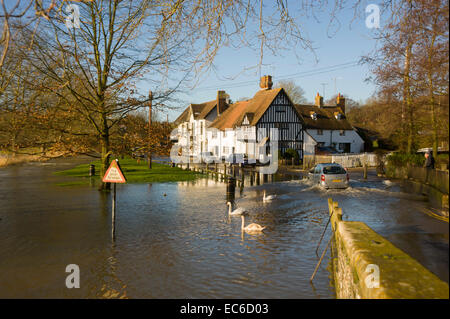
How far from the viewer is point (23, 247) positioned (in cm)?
1064

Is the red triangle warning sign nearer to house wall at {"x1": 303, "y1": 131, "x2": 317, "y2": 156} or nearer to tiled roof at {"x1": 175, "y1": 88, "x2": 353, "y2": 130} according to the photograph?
tiled roof at {"x1": 175, "y1": 88, "x2": 353, "y2": 130}

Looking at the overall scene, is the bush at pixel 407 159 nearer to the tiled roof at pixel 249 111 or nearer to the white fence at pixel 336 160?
the white fence at pixel 336 160

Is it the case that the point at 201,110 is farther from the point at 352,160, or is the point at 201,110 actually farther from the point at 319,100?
the point at 352,160

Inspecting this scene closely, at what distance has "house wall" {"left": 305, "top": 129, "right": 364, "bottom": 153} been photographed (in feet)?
192

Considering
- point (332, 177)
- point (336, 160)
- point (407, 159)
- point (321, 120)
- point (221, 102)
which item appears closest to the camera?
point (332, 177)

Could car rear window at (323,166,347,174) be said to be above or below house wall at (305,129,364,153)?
below

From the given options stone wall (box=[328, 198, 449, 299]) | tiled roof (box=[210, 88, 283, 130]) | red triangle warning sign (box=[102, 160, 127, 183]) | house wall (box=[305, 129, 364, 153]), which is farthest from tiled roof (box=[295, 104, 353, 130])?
stone wall (box=[328, 198, 449, 299])

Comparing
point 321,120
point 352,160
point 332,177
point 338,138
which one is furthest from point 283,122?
point 332,177

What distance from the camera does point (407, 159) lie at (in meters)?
28.0

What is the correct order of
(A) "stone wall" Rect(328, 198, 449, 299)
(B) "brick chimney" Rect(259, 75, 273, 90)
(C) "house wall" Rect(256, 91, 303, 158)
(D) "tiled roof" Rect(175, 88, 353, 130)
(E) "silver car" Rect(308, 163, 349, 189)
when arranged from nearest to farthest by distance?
1. (A) "stone wall" Rect(328, 198, 449, 299)
2. (E) "silver car" Rect(308, 163, 349, 189)
3. (C) "house wall" Rect(256, 91, 303, 158)
4. (D) "tiled roof" Rect(175, 88, 353, 130)
5. (B) "brick chimney" Rect(259, 75, 273, 90)

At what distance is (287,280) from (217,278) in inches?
55.7

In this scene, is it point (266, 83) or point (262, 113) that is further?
point (266, 83)

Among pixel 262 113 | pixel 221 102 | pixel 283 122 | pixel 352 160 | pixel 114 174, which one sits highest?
pixel 221 102

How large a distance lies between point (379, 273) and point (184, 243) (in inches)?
275
